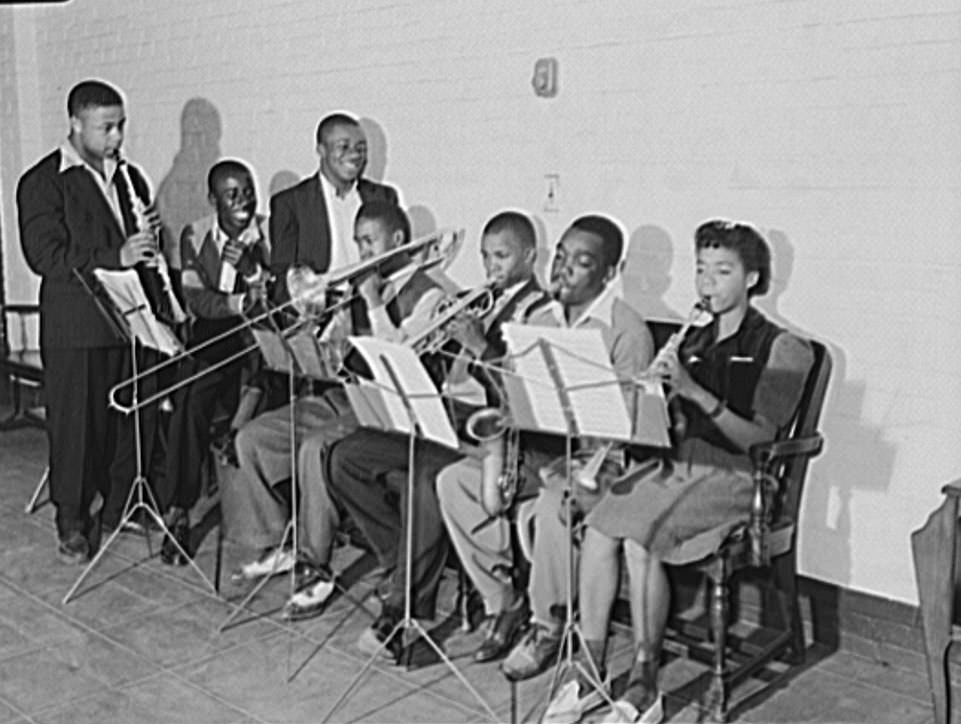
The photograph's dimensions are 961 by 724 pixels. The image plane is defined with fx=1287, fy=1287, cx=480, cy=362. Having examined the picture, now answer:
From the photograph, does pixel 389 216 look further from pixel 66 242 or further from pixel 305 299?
pixel 66 242

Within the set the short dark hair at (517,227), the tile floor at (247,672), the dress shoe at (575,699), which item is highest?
the short dark hair at (517,227)

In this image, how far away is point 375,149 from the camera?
14.7 feet

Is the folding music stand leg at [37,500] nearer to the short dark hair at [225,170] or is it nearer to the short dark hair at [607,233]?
the short dark hair at [225,170]

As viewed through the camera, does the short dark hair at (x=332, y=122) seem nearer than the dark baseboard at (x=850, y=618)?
No

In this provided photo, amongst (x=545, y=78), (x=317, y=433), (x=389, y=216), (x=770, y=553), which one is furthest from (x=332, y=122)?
(x=770, y=553)

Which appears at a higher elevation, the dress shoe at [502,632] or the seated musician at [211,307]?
the seated musician at [211,307]

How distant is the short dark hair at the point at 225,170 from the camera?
502 cm

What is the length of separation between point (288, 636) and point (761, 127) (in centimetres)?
194

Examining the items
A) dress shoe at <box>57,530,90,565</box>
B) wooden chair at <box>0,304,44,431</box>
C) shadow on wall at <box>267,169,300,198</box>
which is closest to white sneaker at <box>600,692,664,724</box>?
dress shoe at <box>57,530,90,565</box>

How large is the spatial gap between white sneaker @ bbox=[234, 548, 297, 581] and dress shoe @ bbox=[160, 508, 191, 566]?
23cm

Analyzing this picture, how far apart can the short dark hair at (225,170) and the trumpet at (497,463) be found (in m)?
2.01

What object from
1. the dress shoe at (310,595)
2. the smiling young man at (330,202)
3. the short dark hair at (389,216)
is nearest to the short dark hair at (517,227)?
the short dark hair at (389,216)

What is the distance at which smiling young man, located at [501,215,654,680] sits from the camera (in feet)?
11.0

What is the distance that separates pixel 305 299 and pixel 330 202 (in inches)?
23.6
